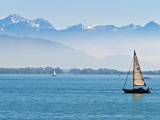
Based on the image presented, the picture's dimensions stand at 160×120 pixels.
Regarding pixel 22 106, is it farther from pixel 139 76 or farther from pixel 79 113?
pixel 139 76

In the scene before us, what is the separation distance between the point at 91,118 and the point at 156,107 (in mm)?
23226

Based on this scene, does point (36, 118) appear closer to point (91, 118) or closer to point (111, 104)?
point (91, 118)

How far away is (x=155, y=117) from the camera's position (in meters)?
75.3

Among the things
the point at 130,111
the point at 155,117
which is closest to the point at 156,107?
the point at 130,111

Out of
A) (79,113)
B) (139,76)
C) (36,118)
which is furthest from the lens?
(139,76)

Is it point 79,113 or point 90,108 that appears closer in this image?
point 79,113

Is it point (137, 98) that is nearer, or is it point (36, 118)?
point (36, 118)

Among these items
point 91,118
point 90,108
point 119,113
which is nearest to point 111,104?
point 90,108

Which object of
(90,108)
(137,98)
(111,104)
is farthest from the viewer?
(137,98)

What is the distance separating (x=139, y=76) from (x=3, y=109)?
165ft

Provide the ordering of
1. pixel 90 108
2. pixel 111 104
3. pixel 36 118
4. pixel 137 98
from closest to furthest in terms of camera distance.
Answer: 1. pixel 36 118
2. pixel 90 108
3. pixel 111 104
4. pixel 137 98

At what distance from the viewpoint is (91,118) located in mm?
72688

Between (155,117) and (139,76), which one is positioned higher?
(139,76)

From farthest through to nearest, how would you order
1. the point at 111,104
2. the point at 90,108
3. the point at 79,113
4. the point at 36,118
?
the point at 111,104 < the point at 90,108 < the point at 79,113 < the point at 36,118
